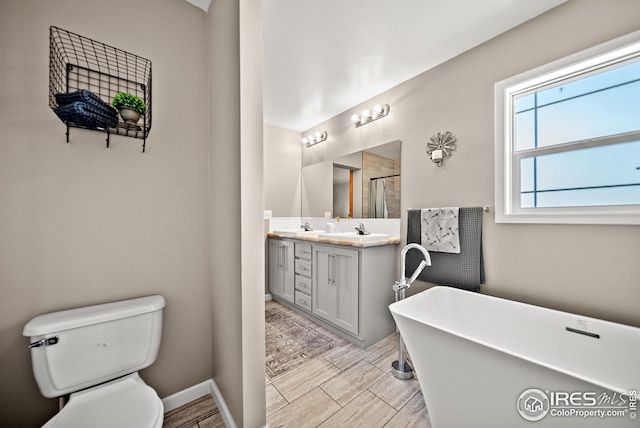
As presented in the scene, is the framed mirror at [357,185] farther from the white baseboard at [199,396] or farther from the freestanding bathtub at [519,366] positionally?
the white baseboard at [199,396]

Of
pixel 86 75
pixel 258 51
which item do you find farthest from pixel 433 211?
pixel 86 75

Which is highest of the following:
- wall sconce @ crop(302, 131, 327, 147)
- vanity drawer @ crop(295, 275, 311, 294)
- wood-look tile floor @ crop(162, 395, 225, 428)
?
wall sconce @ crop(302, 131, 327, 147)

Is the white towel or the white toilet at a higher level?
the white towel

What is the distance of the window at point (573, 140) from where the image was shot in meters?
1.46

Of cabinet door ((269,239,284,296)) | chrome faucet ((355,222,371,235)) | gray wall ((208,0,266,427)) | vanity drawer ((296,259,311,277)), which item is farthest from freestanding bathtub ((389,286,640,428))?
cabinet door ((269,239,284,296))

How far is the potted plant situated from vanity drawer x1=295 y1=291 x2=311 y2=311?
2200mm

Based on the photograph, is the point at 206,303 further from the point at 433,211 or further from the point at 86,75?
the point at 433,211

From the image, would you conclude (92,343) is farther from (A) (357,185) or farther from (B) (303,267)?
(A) (357,185)

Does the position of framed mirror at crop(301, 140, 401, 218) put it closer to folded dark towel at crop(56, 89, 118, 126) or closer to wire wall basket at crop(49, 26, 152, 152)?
wire wall basket at crop(49, 26, 152, 152)

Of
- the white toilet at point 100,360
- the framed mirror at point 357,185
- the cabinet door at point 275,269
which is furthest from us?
the cabinet door at point 275,269

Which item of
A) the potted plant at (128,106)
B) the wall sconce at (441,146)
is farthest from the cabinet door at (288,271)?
the potted plant at (128,106)

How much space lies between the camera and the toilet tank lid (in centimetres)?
100

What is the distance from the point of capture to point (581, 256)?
1.51m

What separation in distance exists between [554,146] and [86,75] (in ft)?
9.74
